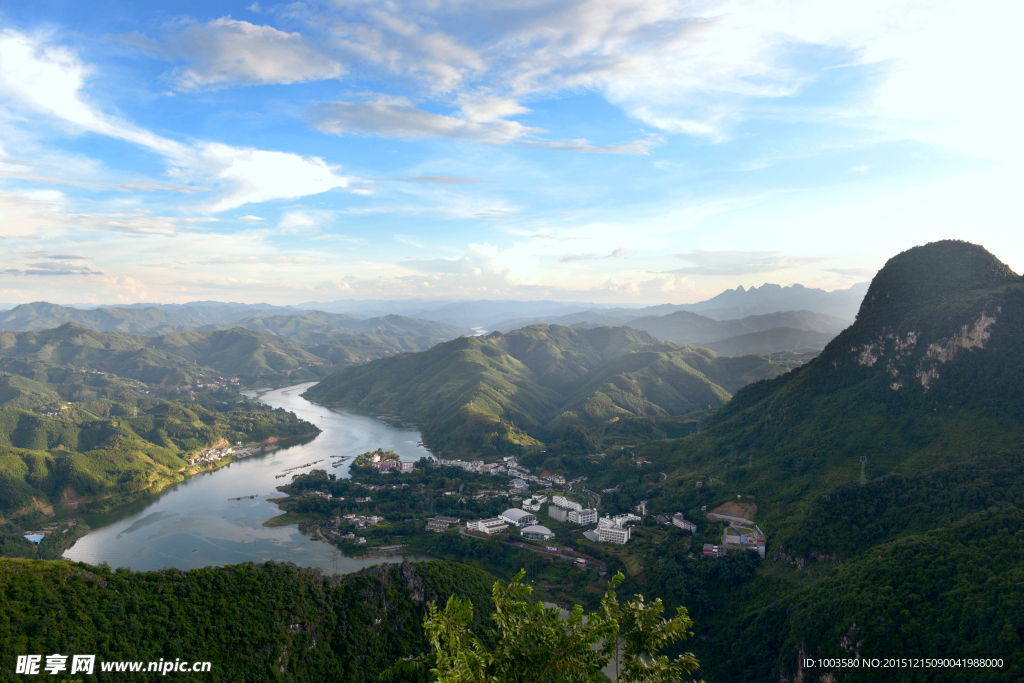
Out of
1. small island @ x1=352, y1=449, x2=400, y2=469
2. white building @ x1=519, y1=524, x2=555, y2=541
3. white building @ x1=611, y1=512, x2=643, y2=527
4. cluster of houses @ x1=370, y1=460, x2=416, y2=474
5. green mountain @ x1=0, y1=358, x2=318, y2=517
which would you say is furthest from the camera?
small island @ x1=352, y1=449, x2=400, y2=469

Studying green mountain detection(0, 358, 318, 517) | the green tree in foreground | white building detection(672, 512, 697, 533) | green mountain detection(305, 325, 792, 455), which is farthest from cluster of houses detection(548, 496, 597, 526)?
green mountain detection(0, 358, 318, 517)

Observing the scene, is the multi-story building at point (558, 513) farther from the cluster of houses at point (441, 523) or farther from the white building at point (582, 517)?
the cluster of houses at point (441, 523)

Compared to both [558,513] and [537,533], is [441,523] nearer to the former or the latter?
[537,533]

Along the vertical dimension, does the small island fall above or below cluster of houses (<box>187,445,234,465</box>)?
above

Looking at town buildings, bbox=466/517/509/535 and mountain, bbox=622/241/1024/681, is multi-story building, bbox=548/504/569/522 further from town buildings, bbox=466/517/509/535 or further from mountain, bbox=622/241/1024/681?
mountain, bbox=622/241/1024/681

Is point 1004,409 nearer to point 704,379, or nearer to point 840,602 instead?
point 840,602

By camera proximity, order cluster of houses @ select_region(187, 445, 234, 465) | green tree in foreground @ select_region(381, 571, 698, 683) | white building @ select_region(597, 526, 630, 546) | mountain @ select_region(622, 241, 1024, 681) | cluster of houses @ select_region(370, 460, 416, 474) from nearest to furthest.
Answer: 1. green tree in foreground @ select_region(381, 571, 698, 683)
2. mountain @ select_region(622, 241, 1024, 681)
3. white building @ select_region(597, 526, 630, 546)
4. cluster of houses @ select_region(370, 460, 416, 474)
5. cluster of houses @ select_region(187, 445, 234, 465)
